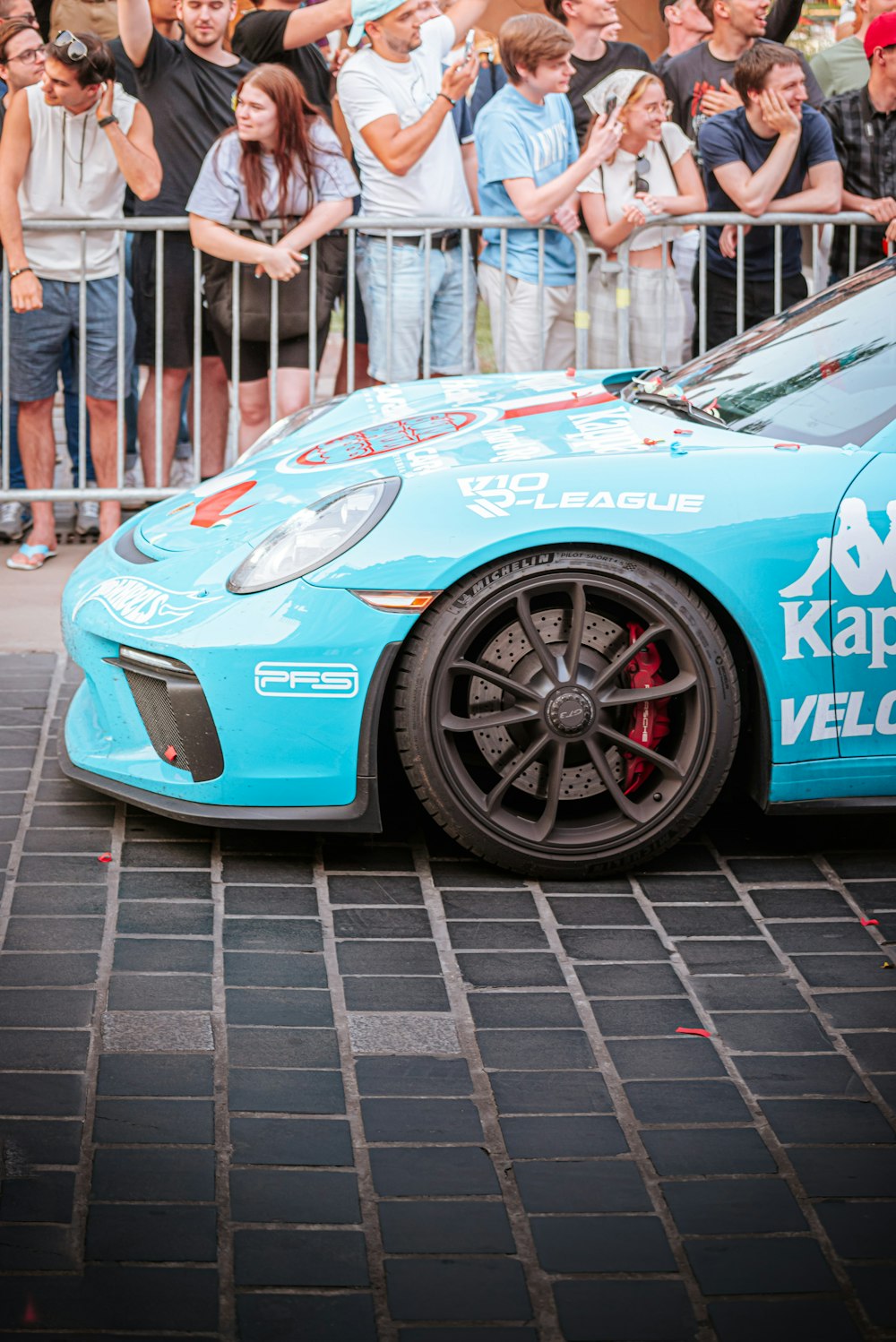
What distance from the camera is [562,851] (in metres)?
4.10

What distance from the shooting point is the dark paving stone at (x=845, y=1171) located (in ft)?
9.21

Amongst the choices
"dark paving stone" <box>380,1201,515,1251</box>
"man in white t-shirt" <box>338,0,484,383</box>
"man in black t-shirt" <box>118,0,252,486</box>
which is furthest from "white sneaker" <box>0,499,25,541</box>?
"dark paving stone" <box>380,1201,515,1251</box>

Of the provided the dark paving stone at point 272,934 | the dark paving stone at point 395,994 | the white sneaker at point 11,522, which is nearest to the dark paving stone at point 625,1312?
the dark paving stone at point 395,994

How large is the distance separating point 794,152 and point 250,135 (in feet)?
7.94

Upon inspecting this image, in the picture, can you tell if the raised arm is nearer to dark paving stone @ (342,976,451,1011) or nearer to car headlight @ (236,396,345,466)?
car headlight @ (236,396,345,466)

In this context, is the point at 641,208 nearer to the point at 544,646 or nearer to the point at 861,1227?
the point at 544,646

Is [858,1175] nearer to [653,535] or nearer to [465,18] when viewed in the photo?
[653,535]

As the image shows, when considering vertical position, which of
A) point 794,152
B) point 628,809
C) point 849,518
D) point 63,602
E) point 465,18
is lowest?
point 628,809

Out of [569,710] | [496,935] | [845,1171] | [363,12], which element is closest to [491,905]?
[496,935]

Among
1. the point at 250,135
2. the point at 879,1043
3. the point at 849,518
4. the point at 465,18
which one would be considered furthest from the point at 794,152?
the point at 879,1043

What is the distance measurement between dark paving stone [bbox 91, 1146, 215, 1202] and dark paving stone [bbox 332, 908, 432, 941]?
98 centimetres

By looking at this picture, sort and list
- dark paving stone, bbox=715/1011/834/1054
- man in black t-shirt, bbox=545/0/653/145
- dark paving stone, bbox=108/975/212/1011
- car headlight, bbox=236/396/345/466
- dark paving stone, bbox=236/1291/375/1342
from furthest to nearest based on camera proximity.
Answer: man in black t-shirt, bbox=545/0/653/145, car headlight, bbox=236/396/345/466, dark paving stone, bbox=108/975/212/1011, dark paving stone, bbox=715/1011/834/1054, dark paving stone, bbox=236/1291/375/1342

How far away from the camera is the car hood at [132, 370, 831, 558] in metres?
4.26

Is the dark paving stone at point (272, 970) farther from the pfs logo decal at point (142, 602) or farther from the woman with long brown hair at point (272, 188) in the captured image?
the woman with long brown hair at point (272, 188)
